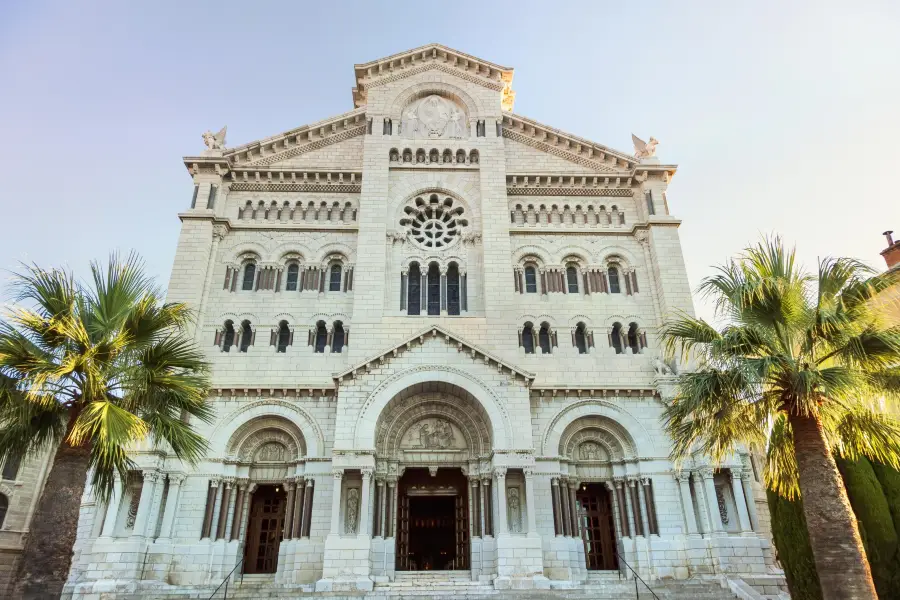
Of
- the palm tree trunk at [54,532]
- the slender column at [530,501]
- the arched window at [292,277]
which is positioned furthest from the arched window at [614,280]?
the palm tree trunk at [54,532]

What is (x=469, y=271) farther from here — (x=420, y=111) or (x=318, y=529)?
(x=318, y=529)

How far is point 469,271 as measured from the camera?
25.9 metres

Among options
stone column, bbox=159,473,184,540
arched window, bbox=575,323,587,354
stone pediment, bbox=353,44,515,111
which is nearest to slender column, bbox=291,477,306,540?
stone column, bbox=159,473,184,540

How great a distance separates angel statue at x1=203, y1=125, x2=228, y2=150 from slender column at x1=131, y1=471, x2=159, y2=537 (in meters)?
14.4

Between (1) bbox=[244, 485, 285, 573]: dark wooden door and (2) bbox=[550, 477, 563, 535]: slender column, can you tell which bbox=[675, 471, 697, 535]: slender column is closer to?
(2) bbox=[550, 477, 563, 535]: slender column

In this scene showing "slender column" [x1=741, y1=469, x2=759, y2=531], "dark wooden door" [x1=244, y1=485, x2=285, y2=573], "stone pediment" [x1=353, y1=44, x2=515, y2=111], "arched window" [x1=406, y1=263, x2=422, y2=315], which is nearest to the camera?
"slender column" [x1=741, y1=469, x2=759, y2=531]

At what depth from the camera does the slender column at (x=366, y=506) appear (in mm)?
19156

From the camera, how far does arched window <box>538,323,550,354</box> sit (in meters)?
24.4

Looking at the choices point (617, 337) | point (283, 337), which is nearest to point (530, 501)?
point (617, 337)

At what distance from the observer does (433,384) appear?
850 inches

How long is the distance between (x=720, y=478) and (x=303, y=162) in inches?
854

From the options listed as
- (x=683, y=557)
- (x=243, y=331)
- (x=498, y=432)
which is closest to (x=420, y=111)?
(x=243, y=331)

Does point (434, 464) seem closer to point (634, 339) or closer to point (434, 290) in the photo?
point (434, 290)

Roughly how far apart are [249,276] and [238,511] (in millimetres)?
9621
